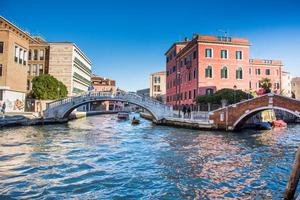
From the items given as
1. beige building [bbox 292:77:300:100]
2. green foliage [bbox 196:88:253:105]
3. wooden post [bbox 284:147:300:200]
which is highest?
beige building [bbox 292:77:300:100]

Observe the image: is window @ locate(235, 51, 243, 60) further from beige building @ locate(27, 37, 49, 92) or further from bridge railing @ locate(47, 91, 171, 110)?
beige building @ locate(27, 37, 49, 92)

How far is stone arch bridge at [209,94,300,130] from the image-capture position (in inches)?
707

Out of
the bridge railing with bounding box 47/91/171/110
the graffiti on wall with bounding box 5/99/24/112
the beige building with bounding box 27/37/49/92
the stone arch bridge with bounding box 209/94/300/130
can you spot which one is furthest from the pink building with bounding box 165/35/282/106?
the beige building with bounding box 27/37/49/92

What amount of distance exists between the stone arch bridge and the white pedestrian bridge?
21.8 ft

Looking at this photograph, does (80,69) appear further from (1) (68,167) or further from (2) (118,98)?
(1) (68,167)

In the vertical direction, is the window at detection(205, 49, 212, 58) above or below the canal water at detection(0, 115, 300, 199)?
above

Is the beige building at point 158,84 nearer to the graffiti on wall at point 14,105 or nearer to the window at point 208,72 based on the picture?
the window at point 208,72

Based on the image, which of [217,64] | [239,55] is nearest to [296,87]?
[239,55]

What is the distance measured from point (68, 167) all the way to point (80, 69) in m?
47.5

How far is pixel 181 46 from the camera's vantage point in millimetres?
41031

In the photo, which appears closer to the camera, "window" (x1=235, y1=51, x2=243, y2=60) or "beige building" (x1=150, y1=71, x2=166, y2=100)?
"window" (x1=235, y1=51, x2=243, y2=60)

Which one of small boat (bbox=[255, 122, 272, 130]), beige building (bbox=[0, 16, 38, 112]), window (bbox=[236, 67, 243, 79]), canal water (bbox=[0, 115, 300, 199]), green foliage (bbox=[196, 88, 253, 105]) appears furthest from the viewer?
window (bbox=[236, 67, 243, 79])

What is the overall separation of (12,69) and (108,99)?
1120 centimetres

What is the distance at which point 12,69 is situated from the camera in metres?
29.2
